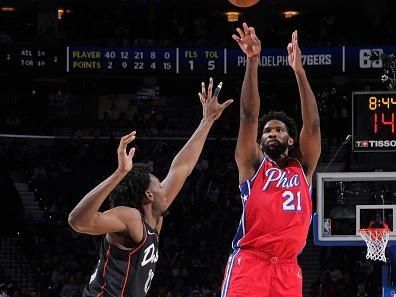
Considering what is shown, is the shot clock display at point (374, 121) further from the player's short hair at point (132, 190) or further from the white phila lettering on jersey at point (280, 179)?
the player's short hair at point (132, 190)

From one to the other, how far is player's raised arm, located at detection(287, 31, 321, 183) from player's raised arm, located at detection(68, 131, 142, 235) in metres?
1.33

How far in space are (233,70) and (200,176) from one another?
230cm

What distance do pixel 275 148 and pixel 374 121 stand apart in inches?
207

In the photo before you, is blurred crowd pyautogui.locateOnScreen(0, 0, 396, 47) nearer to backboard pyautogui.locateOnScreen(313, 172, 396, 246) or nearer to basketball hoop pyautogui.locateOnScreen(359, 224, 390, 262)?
backboard pyautogui.locateOnScreen(313, 172, 396, 246)

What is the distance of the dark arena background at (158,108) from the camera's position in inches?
690

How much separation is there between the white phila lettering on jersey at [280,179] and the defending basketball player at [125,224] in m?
0.61

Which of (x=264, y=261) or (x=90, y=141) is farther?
(x=90, y=141)

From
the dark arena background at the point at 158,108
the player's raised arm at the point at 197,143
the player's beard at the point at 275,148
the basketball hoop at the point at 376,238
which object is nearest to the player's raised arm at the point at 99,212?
the player's raised arm at the point at 197,143

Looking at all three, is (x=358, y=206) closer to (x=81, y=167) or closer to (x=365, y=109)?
(x=365, y=109)

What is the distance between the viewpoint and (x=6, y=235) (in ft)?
62.5

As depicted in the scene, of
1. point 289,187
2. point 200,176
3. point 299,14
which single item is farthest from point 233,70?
point 289,187

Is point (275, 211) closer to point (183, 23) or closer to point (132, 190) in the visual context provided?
point (132, 190)

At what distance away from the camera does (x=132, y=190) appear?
4734mm

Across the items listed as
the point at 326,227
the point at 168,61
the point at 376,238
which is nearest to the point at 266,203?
the point at 376,238
